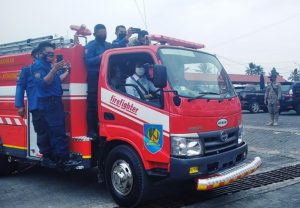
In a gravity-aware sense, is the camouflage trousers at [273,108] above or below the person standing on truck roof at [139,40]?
below

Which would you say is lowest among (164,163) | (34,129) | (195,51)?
(164,163)

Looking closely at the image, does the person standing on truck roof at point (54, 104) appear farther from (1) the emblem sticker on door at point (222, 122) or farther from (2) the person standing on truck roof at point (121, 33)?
(1) the emblem sticker on door at point (222, 122)

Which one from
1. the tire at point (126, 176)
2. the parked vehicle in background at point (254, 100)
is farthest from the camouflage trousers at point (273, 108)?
the tire at point (126, 176)

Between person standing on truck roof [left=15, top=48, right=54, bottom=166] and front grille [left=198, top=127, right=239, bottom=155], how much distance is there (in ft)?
8.47

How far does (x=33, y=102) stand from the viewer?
5906 mm

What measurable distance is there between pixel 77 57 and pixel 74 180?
8.35ft

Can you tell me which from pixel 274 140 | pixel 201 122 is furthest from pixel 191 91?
pixel 274 140

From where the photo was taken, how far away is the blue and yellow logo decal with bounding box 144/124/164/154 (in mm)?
4894

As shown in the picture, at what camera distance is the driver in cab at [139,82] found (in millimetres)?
5278

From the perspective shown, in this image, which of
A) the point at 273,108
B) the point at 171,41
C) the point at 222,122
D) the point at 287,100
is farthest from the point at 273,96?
the point at 222,122

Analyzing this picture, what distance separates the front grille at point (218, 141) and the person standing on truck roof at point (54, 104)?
Result: 214 cm

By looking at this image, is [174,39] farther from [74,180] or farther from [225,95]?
[74,180]

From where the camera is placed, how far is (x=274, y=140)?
35.0 ft

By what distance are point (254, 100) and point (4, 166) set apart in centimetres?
1624
